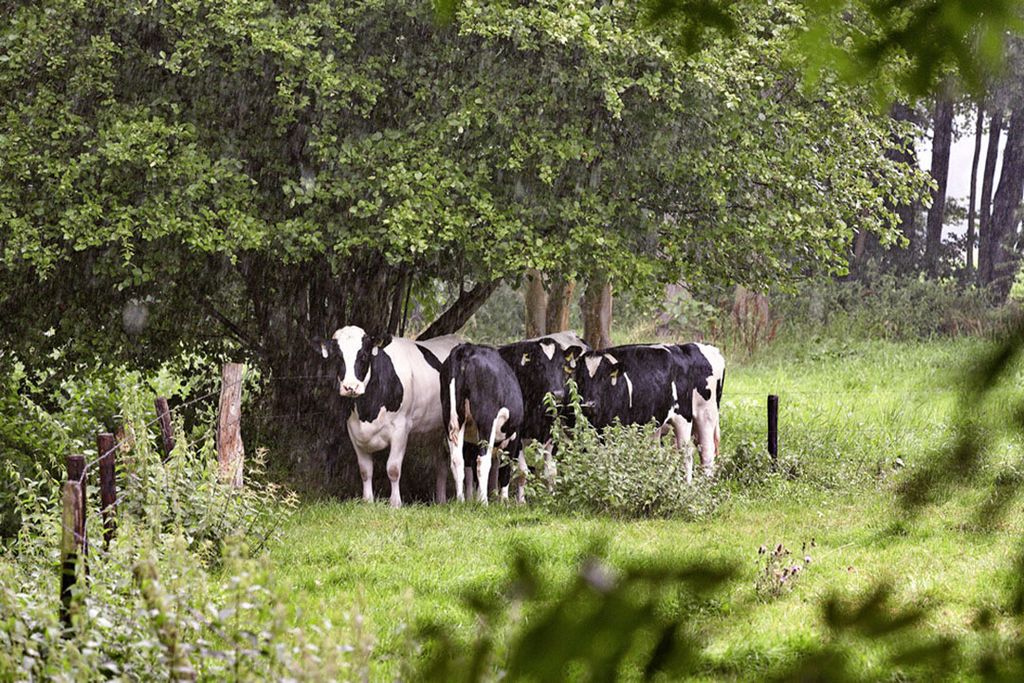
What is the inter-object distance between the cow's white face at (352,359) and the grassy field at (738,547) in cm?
105

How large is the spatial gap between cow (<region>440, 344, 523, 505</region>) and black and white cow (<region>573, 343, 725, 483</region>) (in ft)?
2.47

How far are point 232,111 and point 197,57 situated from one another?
39.2 inches

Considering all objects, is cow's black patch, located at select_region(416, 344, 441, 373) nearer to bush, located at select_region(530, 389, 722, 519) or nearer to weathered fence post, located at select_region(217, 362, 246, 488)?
bush, located at select_region(530, 389, 722, 519)

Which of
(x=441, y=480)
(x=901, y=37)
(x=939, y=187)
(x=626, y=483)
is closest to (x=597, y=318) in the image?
(x=441, y=480)

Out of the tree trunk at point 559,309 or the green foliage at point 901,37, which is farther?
the tree trunk at point 559,309

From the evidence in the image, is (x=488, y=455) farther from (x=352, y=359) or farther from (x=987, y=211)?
(x=987, y=211)

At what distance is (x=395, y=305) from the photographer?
551 inches

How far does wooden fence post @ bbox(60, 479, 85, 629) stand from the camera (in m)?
5.11

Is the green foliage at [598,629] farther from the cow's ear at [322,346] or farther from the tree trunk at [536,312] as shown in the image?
the tree trunk at [536,312]

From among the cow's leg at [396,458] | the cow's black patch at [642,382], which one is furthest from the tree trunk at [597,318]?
the cow's leg at [396,458]

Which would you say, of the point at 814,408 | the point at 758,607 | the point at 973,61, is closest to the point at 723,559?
the point at 973,61

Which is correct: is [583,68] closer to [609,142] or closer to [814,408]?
[609,142]

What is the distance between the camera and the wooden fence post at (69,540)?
5.11m

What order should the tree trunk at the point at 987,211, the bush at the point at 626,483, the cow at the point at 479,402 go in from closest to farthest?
the bush at the point at 626,483 < the cow at the point at 479,402 < the tree trunk at the point at 987,211
